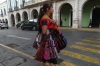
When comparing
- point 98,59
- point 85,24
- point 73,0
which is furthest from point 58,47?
point 85,24

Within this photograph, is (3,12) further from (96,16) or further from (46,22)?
(46,22)

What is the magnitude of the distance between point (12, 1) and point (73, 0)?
2373cm

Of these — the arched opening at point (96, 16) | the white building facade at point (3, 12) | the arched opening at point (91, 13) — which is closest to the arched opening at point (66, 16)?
the arched opening at point (91, 13)

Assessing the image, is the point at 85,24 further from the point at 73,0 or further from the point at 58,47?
the point at 58,47

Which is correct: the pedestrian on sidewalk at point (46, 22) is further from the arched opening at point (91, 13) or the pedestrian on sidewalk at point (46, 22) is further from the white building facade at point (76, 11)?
the arched opening at point (91, 13)

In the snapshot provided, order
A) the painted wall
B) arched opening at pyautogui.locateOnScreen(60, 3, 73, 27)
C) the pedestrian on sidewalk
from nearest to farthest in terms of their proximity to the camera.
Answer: the pedestrian on sidewalk < arched opening at pyautogui.locateOnScreen(60, 3, 73, 27) < the painted wall

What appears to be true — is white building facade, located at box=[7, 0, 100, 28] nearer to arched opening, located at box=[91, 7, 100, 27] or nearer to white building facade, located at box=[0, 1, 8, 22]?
arched opening, located at box=[91, 7, 100, 27]

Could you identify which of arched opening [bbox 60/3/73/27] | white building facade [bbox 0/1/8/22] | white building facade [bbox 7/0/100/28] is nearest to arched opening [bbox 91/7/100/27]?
white building facade [bbox 7/0/100/28]

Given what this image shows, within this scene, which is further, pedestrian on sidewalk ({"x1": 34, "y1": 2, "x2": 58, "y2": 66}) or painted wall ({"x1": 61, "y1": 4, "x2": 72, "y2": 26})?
painted wall ({"x1": 61, "y1": 4, "x2": 72, "y2": 26})

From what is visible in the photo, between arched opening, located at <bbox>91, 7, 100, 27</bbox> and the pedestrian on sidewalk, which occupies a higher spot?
arched opening, located at <bbox>91, 7, 100, 27</bbox>

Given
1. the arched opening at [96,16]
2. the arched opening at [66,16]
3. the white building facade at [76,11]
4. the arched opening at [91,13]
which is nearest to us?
the white building facade at [76,11]

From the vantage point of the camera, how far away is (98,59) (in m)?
3.86

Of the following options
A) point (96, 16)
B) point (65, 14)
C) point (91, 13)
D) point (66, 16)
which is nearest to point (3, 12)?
point (65, 14)

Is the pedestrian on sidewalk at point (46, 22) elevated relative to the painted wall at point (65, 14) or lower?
lower
